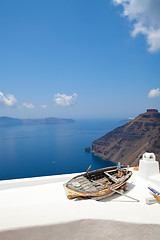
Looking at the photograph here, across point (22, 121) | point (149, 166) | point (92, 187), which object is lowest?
point (92, 187)

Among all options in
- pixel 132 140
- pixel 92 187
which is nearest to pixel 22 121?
pixel 132 140

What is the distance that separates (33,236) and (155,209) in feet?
5.25

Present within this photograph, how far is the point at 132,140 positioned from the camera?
6425 centimetres

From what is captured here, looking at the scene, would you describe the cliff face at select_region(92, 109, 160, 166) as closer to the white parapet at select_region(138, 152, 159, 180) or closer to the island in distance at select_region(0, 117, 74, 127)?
the white parapet at select_region(138, 152, 159, 180)

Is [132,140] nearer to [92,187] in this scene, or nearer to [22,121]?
[92,187]

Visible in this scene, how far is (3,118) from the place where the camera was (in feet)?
574

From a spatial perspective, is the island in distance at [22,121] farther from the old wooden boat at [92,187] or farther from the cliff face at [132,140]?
the old wooden boat at [92,187]

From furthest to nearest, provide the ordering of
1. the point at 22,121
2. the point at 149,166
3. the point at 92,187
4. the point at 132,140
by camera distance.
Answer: the point at 22,121 → the point at 132,140 → the point at 149,166 → the point at 92,187

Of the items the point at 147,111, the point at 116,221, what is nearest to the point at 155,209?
the point at 116,221

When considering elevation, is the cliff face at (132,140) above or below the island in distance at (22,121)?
below

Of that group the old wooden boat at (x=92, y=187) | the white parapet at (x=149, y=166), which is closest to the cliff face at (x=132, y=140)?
the white parapet at (x=149, y=166)

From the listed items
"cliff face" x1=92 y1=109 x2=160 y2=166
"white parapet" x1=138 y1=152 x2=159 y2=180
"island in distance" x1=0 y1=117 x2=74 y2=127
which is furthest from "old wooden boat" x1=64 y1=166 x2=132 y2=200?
"island in distance" x1=0 y1=117 x2=74 y2=127

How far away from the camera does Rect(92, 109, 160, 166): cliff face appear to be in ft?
181

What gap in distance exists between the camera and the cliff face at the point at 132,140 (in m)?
55.2
